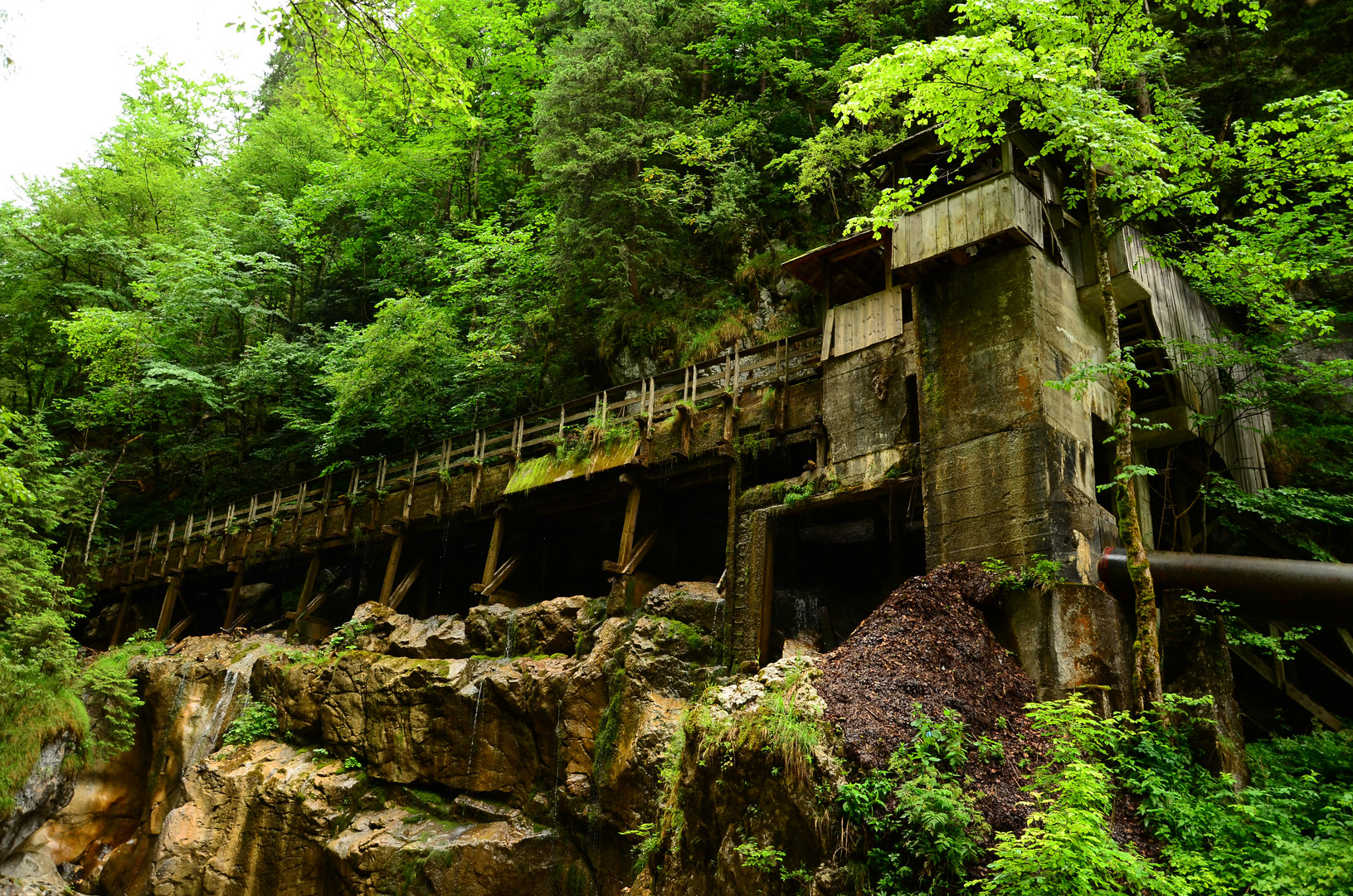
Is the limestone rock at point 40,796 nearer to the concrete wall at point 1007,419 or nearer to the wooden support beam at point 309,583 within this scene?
the wooden support beam at point 309,583

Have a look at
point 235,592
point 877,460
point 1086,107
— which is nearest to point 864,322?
point 877,460

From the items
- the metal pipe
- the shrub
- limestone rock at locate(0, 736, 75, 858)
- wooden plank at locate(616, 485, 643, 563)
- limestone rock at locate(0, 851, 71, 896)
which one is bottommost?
limestone rock at locate(0, 851, 71, 896)

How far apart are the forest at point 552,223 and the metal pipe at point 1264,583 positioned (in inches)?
76.4

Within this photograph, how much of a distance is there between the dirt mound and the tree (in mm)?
1720

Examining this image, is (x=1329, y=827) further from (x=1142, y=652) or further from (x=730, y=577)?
(x=730, y=577)

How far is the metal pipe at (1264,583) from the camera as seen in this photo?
10617 mm

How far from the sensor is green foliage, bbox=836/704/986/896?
26.4ft

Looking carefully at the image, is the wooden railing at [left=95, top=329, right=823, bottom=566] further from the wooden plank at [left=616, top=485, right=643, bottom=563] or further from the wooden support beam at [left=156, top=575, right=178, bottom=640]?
the wooden plank at [left=616, top=485, right=643, bottom=563]

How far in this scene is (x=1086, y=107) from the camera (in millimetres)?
11328

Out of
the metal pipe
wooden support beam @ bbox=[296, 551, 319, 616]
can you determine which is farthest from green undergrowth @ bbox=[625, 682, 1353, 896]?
wooden support beam @ bbox=[296, 551, 319, 616]

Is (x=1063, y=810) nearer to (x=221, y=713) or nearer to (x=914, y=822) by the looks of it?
(x=914, y=822)

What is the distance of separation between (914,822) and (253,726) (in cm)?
1592

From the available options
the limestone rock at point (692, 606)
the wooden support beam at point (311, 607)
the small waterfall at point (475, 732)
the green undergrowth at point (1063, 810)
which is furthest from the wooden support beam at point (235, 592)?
the green undergrowth at point (1063, 810)

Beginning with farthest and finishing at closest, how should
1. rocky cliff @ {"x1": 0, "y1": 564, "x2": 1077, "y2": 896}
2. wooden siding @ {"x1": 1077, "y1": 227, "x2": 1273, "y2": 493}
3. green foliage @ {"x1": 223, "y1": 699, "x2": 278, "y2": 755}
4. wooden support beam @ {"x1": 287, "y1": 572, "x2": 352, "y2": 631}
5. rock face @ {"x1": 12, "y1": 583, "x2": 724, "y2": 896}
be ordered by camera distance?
wooden support beam @ {"x1": 287, "y1": 572, "x2": 352, "y2": 631} → green foliage @ {"x1": 223, "y1": 699, "x2": 278, "y2": 755} → wooden siding @ {"x1": 1077, "y1": 227, "x2": 1273, "y2": 493} → rock face @ {"x1": 12, "y1": 583, "x2": 724, "y2": 896} → rocky cliff @ {"x1": 0, "y1": 564, "x2": 1077, "y2": 896}
